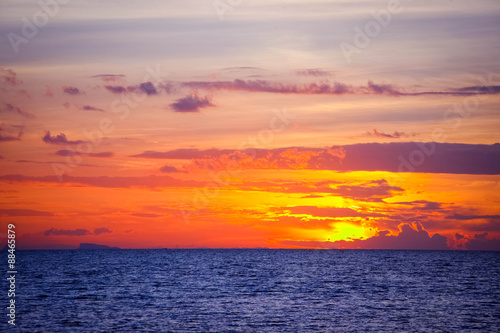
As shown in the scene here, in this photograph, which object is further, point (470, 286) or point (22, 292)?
point (470, 286)

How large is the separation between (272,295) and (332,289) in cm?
1468

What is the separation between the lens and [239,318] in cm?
5619

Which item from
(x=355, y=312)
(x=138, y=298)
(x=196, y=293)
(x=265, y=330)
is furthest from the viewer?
(x=196, y=293)

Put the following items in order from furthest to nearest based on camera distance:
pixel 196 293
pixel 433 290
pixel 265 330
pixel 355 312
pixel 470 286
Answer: pixel 470 286, pixel 433 290, pixel 196 293, pixel 355 312, pixel 265 330

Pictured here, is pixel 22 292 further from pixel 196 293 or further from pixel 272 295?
pixel 272 295

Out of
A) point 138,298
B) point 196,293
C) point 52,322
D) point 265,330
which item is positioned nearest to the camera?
point 265,330

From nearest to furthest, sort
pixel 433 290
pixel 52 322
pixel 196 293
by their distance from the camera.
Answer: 1. pixel 52 322
2. pixel 196 293
3. pixel 433 290

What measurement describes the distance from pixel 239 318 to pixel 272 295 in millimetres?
21069

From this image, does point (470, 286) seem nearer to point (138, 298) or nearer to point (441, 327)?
point (441, 327)

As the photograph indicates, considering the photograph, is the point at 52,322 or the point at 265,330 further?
the point at 52,322

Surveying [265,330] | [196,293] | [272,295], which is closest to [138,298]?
[196,293]

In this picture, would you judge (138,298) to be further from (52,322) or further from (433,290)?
(433,290)

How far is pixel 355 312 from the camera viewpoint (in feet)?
201

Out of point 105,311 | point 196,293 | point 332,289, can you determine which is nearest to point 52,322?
point 105,311
